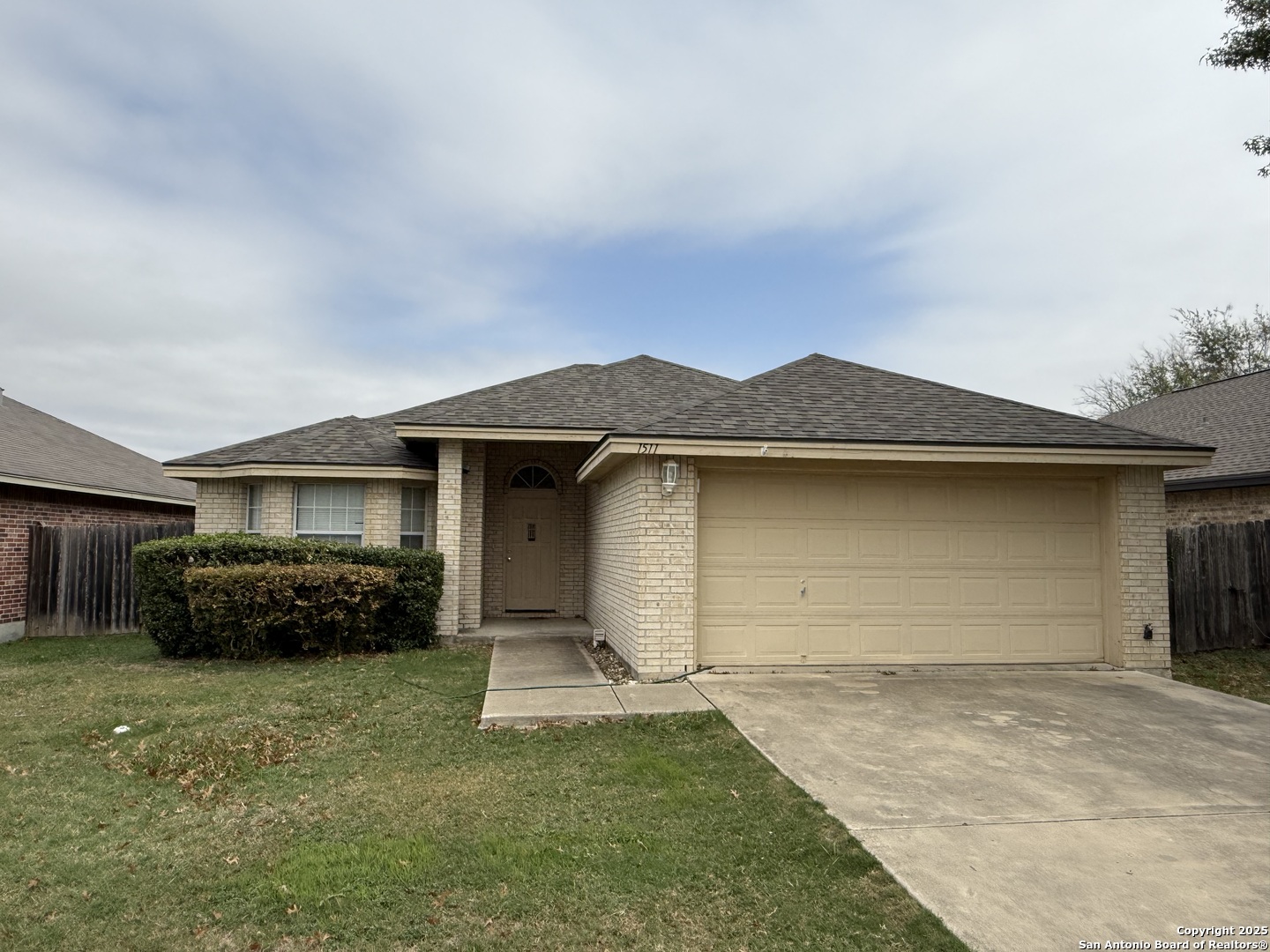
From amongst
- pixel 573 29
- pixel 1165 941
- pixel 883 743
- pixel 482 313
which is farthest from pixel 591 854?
pixel 482 313

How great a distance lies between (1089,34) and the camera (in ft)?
29.9

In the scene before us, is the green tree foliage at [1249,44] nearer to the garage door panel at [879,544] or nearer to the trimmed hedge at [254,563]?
the garage door panel at [879,544]

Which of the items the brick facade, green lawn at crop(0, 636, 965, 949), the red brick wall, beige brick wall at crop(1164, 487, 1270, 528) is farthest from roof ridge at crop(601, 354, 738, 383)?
the red brick wall

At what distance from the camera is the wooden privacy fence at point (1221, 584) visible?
10.5 meters

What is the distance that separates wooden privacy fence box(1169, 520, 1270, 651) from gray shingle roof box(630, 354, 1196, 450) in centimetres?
309

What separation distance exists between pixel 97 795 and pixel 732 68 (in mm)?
10802

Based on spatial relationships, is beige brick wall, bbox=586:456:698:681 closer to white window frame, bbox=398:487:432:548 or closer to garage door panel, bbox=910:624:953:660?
garage door panel, bbox=910:624:953:660

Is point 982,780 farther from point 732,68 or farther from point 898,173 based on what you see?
point 898,173

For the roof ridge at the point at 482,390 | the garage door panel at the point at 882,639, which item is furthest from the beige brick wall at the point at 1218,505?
the roof ridge at the point at 482,390

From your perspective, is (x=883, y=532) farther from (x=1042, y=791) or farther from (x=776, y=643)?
(x=1042, y=791)

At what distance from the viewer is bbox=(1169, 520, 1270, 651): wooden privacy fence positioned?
34.5 ft

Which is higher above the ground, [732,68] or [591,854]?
[732,68]

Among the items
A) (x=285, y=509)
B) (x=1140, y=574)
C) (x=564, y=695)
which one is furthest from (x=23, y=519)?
(x=1140, y=574)

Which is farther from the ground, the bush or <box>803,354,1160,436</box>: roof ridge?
<box>803,354,1160,436</box>: roof ridge
